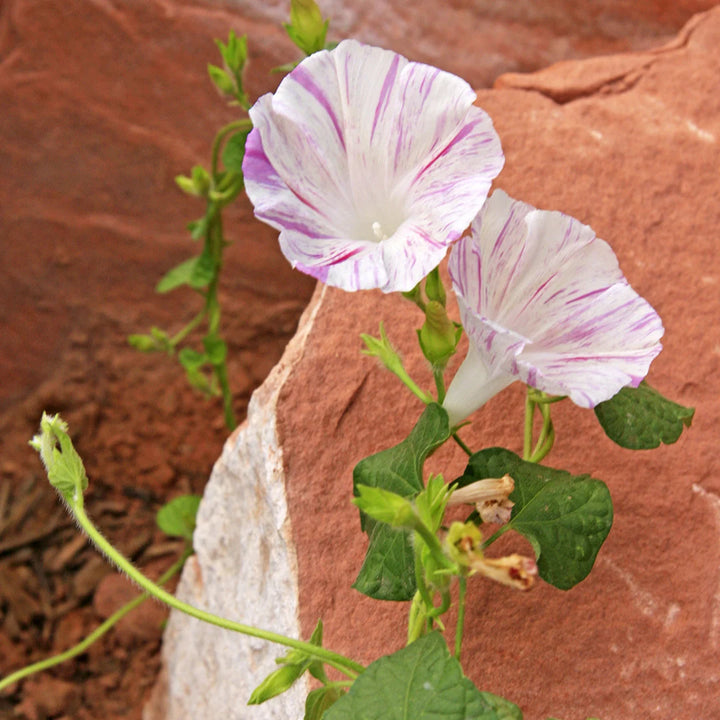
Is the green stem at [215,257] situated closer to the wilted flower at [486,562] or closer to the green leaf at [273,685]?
the green leaf at [273,685]

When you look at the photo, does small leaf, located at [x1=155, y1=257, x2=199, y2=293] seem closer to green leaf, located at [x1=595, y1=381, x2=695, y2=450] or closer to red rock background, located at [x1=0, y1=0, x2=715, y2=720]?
red rock background, located at [x1=0, y1=0, x2=715, y2=720]

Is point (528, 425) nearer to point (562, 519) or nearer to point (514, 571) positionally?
point (562, 519)

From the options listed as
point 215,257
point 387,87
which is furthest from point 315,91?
point 215,257

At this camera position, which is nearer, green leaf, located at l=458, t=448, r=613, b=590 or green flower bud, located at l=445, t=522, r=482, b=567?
green flower bud, located at l=445, t=522, r=482, b=567

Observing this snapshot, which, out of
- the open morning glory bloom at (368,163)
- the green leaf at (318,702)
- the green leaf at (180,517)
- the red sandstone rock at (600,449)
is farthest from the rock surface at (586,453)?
the open morning glory bloom at (368,163)

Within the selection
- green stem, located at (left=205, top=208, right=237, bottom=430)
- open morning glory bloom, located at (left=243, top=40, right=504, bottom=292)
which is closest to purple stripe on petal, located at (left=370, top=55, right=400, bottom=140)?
open morning glory bloom, located at (left=243, top=40, right=504, bottom=292)

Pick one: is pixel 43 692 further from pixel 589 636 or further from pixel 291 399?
pixel 589 636
